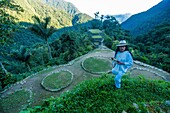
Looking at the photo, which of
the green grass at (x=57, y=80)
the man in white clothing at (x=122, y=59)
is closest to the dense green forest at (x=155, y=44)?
the green grass at (x=57, y=80)

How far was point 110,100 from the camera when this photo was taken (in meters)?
3.95

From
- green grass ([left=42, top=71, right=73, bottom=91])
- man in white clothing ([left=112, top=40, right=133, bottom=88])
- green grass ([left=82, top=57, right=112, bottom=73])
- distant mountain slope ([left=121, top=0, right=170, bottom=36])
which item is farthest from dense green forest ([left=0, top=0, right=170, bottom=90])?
distant mountain slope ([left=121, top=0, right=170, bottom=36])

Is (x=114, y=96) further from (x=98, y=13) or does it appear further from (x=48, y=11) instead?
(x=48, y=11)

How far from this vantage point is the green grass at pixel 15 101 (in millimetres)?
9906

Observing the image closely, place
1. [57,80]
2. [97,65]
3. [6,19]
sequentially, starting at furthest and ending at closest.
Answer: [97,65] < [57,80] < [6,19]

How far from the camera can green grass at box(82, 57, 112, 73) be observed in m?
13.3

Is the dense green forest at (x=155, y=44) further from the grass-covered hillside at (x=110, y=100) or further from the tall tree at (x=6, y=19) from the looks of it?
the tall tree at (x=6, y=19)

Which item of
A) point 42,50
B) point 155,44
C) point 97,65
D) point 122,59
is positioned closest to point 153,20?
point 155,44

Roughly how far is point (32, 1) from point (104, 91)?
495 feet

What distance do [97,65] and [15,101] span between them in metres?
7.73

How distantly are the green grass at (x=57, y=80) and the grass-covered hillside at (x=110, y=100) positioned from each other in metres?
7.52

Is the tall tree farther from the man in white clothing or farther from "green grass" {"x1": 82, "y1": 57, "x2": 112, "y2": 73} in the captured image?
"green grass" {"x1": 82, "y1": 57, "x2": 112, "y2": 73}

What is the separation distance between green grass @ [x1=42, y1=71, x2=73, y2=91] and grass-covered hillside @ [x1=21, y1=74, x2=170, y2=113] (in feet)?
24.7

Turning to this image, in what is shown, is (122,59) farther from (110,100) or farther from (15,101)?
(15,101)
